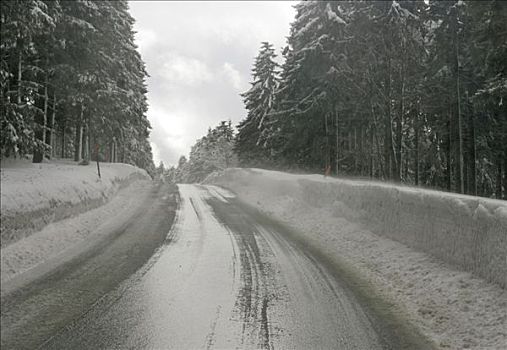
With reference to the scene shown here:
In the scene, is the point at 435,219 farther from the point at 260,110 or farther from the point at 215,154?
the point at 215,154

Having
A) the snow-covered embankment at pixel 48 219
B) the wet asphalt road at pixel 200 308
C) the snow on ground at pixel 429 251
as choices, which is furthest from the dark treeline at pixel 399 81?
the snow-covered embankment at pixel 48 219

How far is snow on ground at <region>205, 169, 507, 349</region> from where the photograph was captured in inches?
208

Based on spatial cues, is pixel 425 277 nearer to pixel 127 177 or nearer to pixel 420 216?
pixel 420 216

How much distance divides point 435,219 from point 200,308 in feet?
15.4

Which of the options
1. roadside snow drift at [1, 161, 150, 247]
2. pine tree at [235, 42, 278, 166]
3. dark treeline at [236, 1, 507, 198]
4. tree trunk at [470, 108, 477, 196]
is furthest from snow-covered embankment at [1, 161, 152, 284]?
pine tree at [235, 42, 278, 166]

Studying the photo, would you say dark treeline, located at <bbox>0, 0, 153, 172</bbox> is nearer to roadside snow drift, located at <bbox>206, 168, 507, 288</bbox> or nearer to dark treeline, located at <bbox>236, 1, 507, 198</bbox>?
roadside snow drift, located at <bbox>206, 168, 507, 288</bbox>

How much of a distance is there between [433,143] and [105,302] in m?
29.5

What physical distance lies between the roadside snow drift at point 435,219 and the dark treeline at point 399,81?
29.2 ft

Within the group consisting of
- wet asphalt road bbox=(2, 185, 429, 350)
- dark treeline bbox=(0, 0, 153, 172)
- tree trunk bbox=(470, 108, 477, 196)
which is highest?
dark treeline bbox=(0, 0, 153, 172)

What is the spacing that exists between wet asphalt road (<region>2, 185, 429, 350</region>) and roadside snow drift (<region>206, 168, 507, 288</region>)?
1925 millimetres

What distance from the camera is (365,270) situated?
7664mm

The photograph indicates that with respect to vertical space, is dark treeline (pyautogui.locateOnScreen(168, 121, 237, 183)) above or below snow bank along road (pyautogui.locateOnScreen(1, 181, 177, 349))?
above

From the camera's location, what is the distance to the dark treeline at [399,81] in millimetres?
21062

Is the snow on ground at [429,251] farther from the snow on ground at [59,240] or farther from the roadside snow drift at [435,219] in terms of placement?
the snow on ground at [59,240]
